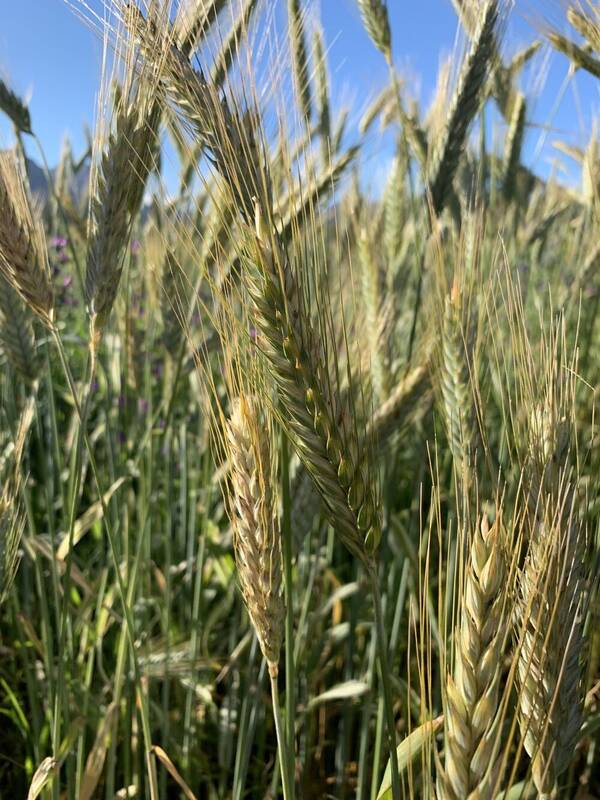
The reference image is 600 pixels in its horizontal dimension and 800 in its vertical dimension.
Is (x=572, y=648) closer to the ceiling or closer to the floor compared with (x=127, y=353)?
closer to the floor

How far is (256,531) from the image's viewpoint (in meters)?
0.73

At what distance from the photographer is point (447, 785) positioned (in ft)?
1.88

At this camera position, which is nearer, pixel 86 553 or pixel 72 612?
pixel 72 612

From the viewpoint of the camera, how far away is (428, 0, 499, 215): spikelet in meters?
1.41

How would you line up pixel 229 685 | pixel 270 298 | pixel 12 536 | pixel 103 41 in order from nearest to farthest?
pixel 270 298 → pixel 103 41 → pixel 12 536 → pixel 229 685

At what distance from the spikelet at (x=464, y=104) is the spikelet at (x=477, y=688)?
3.33ft

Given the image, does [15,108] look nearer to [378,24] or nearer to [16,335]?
[16,335]

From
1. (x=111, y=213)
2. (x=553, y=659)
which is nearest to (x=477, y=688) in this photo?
(x=553, y=659)

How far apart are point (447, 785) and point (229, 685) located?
1187 mm

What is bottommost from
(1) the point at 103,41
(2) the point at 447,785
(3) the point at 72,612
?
(3) the point at 72,612

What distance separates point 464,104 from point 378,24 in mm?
400

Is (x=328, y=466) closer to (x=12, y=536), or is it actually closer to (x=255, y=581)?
(x=255, y=581)

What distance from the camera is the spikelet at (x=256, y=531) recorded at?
72 cm

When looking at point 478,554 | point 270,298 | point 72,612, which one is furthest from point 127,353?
point 478,554
